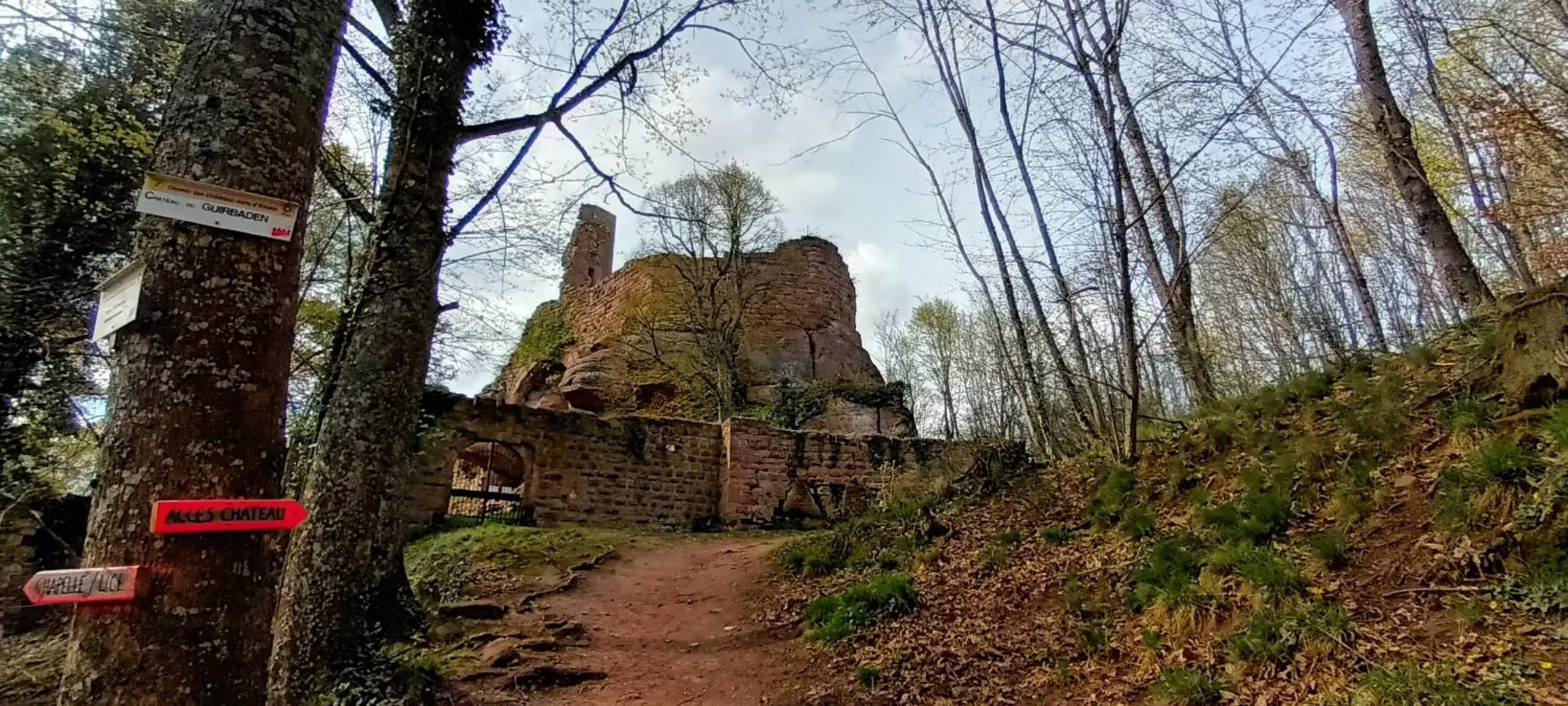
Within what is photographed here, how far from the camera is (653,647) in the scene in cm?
506

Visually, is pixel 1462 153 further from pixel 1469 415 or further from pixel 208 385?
pixel 208 385

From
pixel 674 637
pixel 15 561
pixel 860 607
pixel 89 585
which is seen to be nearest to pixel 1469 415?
pixel 860 607

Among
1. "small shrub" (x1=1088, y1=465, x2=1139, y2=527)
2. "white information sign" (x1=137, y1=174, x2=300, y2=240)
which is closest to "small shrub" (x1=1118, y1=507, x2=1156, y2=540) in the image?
"small shrub" (x1=1088, y1=465, x2=1139, y2=527)

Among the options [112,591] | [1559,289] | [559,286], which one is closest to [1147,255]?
[1559,289]

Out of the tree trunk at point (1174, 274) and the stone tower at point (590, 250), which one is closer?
the tree trunk at point (1174, 274)

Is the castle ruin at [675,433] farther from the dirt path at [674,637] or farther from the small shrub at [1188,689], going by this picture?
the small shrub at [1188,689]

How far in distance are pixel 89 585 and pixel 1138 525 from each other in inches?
189

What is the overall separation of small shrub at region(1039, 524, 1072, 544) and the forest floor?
6.57 feet

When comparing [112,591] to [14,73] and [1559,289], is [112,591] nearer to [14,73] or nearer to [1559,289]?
[1559,289]

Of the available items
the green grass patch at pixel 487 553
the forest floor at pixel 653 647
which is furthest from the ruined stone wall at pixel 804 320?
the forest floor at pixel 653 647

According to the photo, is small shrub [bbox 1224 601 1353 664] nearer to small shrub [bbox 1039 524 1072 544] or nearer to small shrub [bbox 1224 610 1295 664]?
small shrub [bbox 1224 610 1295 664]

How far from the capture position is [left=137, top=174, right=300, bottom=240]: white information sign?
5.37ft

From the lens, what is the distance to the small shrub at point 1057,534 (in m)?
4.96

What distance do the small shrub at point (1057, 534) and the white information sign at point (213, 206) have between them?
4901 mm
